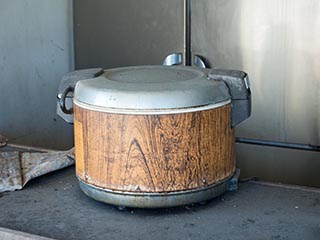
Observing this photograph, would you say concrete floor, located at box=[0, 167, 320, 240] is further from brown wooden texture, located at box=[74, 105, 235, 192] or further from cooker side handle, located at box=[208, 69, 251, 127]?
cooker side handle, located at box=[208, 69, 251, 127]

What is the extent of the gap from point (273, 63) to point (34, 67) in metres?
1.18

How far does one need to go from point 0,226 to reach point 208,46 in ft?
4.86

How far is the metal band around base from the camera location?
100 cm

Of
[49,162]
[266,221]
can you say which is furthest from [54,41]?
[266,221]

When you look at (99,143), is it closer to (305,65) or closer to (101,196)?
(101,196)

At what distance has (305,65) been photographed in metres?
2.13

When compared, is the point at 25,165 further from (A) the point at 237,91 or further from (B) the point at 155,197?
(A) the point at 237,91

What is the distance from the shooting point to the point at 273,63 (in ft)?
7.19

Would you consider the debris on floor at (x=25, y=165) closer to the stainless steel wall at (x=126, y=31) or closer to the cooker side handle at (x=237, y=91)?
the cooker side handle at (x=237, y=91)

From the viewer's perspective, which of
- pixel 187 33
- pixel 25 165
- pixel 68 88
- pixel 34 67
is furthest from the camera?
pixel 34 67

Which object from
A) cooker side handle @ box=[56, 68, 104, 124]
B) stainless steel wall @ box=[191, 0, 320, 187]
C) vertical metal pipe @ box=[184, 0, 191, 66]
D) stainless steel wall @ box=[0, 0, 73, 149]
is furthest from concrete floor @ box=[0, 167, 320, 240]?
stainless steel wall @ box=[0, 0, 73, 149]

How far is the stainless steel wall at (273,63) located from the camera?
Result: 2.13 m

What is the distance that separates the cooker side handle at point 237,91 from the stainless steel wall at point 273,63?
1157 mm

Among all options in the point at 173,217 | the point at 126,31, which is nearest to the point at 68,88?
the point at 173,217
